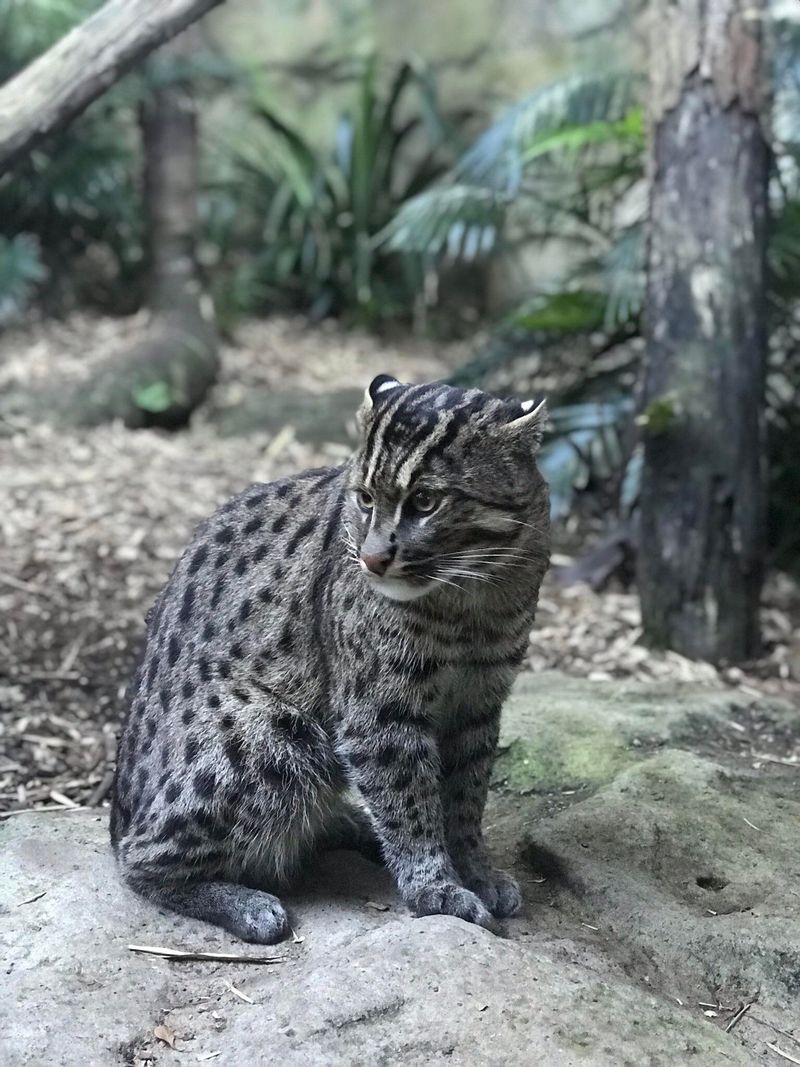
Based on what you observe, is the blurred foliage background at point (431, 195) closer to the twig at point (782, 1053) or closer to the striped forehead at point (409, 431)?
the striped forehead at point (409, 431)

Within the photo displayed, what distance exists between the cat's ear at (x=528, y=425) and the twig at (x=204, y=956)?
6.02ft

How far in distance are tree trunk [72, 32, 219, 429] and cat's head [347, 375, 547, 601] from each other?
19.3 feet

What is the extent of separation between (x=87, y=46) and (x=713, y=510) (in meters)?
3.96

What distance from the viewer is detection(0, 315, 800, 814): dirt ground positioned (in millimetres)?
5695

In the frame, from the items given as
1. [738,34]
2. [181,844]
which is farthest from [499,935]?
[738,34]

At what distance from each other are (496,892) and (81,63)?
4.03 m

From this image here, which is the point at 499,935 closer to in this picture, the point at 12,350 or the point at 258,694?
the point at 258,694

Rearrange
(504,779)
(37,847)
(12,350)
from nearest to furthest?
(37,847) → (504,779) → (12,350)

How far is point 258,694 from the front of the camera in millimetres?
4184

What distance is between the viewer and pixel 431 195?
8656 mm

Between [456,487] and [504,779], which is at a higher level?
[456,487]

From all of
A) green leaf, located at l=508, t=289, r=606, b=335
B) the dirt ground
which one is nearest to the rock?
the dirt ground

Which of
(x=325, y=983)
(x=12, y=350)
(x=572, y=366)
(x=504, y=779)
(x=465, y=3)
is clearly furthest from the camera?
(x=465, y=3)

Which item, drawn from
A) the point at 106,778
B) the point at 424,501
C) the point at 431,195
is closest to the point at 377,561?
the point at 424,501
